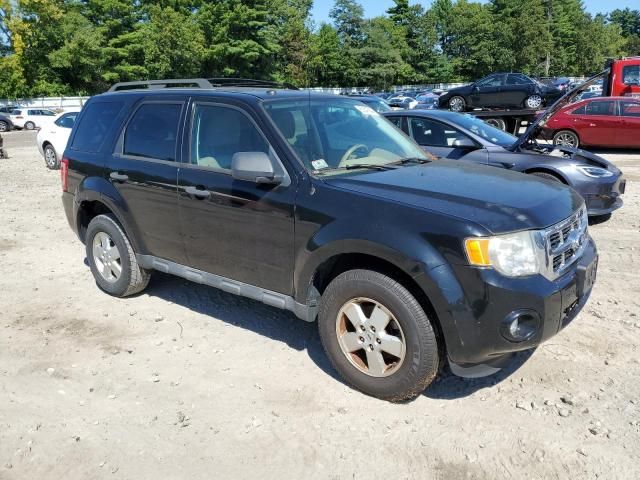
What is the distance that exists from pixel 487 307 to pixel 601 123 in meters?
13.4

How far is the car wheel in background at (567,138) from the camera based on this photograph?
1495 centimetres

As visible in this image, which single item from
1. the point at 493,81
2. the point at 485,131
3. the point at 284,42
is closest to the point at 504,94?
the point at 493,81

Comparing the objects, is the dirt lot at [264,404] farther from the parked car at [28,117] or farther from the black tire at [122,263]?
the parked car at [28,117]

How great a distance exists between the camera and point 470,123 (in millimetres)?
8297

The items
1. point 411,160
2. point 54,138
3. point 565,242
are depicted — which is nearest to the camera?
point 565,242

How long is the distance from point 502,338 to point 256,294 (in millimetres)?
1756

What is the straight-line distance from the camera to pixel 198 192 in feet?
13.9

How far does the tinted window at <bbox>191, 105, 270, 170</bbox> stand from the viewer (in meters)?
4.07

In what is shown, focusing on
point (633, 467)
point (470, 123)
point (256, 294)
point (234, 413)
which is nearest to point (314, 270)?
point (256, 294)

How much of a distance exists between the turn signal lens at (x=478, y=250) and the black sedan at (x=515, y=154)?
15.0 ft

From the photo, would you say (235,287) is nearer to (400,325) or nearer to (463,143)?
(400,325)

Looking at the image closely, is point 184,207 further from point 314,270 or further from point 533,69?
point 533,69

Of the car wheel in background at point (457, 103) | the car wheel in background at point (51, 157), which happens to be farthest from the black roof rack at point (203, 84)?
the car wheel in background at point (457, 103)

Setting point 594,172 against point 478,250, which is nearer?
point 478,250
